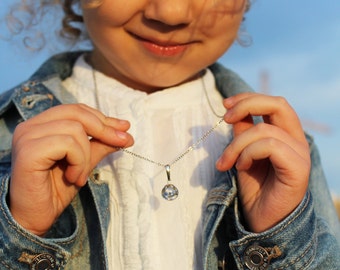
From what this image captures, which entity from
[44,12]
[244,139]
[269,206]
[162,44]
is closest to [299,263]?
[269,206]

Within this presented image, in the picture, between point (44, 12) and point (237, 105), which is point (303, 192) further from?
point (44, 12)

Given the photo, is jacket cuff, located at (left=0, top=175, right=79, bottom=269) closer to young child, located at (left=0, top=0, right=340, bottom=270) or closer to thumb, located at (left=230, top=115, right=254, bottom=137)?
young child, located at (left=0, top=0, right=340, bottom=270)

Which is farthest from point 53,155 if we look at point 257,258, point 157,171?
point 257,258

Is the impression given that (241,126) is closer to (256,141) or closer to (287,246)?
(256,141)

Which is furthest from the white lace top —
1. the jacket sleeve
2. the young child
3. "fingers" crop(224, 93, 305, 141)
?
"fingers" crop(224, 93, 305, 141)

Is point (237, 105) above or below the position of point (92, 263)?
above

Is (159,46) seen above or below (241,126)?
above
